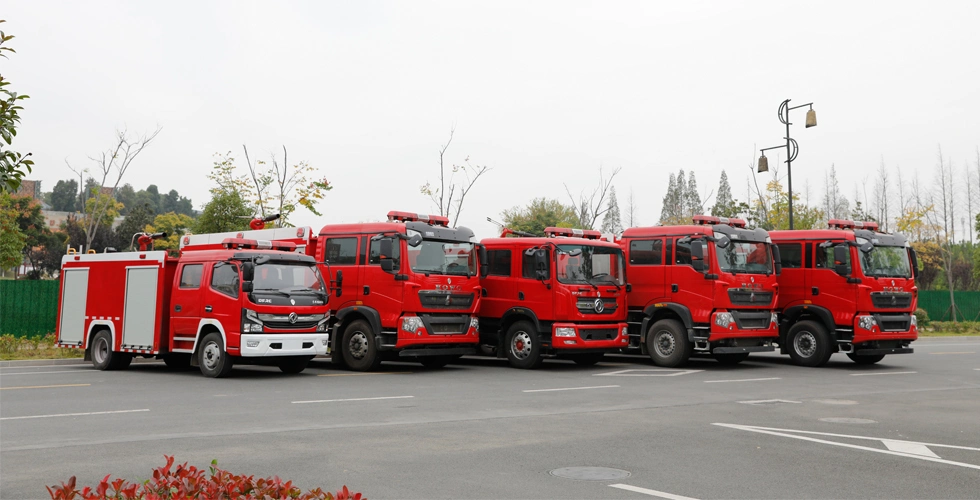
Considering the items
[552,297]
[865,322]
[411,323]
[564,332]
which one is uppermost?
[552,297]

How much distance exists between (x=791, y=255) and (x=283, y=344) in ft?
39.3

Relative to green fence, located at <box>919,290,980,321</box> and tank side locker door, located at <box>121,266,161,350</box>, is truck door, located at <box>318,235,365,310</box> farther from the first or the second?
green fence, located at <box>919,290,980,321</box>

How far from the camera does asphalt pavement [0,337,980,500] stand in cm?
750

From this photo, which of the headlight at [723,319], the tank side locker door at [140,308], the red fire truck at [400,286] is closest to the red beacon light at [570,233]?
the red fire truck at [400,286]

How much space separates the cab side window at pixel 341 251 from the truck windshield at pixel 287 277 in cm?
133

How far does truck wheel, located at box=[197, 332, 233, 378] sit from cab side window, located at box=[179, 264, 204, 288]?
112cm

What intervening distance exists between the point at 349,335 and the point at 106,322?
16.7 feet

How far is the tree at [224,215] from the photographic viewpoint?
99.4ft

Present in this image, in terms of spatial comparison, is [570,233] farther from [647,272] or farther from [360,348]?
[360,348]

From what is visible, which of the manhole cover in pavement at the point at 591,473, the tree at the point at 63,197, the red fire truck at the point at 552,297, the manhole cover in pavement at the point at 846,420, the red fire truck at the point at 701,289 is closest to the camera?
the manhole cover in pavement at the point at 591,473

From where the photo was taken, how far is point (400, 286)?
58.4 feet

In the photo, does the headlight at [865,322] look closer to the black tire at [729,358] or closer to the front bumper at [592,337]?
the black tire at [729,358]

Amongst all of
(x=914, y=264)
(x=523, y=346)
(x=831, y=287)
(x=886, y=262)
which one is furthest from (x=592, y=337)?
(x=914, y=264)

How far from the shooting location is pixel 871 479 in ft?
25.4
